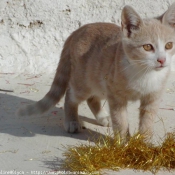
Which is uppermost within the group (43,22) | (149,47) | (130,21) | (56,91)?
(130,21)

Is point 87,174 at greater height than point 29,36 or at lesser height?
lesser

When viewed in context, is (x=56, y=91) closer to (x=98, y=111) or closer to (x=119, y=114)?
(x=98, y=111)

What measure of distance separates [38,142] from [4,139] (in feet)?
0.93

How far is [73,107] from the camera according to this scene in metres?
4.05

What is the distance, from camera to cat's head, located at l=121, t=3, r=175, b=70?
3246 millimetres

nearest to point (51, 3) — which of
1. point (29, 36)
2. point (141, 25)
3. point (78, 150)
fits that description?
point (29, 36)

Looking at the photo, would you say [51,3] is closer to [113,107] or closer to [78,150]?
[113,107]

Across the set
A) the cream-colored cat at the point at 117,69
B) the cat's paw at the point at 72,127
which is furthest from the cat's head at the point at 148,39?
the cat's paw at the point at 72,127

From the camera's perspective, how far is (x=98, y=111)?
4.20 m

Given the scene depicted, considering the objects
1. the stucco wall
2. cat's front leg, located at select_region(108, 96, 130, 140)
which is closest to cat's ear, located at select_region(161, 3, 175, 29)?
cat's front leg, located at select_region(108, 96, 130, 140)

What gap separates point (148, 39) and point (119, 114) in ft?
2.07

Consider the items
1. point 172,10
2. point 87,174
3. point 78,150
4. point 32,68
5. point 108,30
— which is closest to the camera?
point 87,174

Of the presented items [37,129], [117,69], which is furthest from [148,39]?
[37,129]

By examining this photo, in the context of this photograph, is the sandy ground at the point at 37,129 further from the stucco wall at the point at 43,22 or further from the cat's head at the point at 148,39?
the cat's head at the point at 148,39
